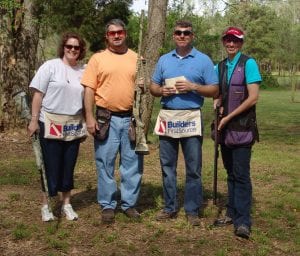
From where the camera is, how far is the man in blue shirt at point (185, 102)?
212 inches

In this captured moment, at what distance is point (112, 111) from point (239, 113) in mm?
1355

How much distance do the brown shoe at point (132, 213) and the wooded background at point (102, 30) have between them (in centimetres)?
228

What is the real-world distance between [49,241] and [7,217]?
106cm

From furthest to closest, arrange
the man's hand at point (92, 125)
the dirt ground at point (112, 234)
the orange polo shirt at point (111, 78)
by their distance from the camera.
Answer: the man's hand at point (92, 125) < the orange polo shirt at point (111, 78) < the dirt ground at point (112, 234)

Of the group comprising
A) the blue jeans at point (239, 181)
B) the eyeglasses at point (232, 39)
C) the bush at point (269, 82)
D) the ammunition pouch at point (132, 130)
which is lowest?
the bush at point (269, 82)

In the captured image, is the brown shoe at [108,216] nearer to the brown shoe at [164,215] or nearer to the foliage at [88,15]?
the brown shoe at [164,215]

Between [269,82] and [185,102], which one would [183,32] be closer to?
[185,102]

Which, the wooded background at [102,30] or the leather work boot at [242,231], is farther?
the wooded background at [102,30]

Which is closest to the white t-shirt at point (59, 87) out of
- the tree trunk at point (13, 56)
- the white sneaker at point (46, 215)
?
the white sneaker at point (46, 215)

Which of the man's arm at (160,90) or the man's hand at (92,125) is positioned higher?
the man's arm at (160,90)

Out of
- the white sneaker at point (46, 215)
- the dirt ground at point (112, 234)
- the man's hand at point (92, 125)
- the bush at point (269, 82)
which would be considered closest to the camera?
the dirt ground at point (112, 234)

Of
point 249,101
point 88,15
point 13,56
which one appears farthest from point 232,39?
point 88,15

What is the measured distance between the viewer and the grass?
16.5 ft

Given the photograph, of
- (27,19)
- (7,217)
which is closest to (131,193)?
(7,217)
